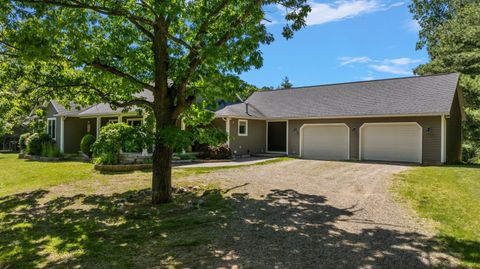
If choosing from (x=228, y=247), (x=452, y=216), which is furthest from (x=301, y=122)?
(x=228, y=247)

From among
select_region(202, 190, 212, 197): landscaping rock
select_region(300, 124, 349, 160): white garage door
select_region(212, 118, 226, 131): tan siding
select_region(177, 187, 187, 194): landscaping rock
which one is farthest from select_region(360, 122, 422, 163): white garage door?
select_region(177, 187, 187, 194): landscaping rock

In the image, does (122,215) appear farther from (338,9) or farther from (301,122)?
(301,122)

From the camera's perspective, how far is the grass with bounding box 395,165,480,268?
16.5 ft

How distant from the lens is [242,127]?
67.4 ft

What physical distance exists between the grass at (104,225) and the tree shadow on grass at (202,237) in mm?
19

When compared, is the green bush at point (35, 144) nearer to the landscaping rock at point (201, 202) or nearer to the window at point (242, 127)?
the window at point (242, 127)

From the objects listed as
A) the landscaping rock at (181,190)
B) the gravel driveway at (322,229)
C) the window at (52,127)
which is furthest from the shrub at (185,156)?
the window at (52,127)

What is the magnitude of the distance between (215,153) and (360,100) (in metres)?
9.07

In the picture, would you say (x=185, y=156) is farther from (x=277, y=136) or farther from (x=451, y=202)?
(x=451, y=202)

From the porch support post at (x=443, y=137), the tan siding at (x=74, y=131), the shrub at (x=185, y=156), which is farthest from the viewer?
the tan siding at (x=74, y=131)

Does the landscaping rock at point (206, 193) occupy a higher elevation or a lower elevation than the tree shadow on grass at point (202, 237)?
higher

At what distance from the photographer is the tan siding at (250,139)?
19797mm

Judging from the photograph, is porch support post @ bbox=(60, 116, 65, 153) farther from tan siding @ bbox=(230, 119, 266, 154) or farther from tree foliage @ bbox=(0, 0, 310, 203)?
tree foliage @ bbox=(0, 0, 310, 203)

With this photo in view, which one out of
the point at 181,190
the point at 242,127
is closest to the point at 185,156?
the point at 242,127
